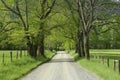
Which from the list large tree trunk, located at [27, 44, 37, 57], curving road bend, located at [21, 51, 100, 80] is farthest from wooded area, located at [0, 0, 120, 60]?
curving road bend, located at [21, 51, 100, 80]

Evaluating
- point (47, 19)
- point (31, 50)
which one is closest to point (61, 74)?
point (31, 50)

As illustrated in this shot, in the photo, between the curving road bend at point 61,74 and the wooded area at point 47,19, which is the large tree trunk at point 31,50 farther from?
the curving road bend at point 61,74

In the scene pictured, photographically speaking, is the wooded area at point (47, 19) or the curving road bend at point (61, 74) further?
the wooded area at point (47, 19)

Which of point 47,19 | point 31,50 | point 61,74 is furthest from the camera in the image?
point 47,19

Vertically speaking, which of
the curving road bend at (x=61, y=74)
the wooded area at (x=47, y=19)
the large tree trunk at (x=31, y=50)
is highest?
the wooded area at (x=47, y=19)

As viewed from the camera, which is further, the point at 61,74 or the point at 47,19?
the point at 47,19

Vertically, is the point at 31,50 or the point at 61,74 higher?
the point at 31,50

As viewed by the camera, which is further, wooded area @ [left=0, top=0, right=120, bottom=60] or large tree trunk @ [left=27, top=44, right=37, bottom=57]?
large tree trunk @ [left=27, top=44, right=37, bottom=57]

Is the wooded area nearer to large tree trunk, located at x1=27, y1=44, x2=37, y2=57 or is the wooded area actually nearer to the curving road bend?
large tree trunk, located at x1=27, y1=44, x2=37, y2=57

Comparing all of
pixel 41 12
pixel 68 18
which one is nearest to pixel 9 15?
pixel 41 12

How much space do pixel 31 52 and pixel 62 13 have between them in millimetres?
Result: 12433

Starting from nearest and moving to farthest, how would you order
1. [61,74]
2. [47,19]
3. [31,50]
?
[61,74] < [31,50] < [47,19]

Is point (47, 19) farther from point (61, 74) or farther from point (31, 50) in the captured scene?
point (61, 74)

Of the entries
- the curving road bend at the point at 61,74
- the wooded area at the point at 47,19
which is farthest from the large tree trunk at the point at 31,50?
the curving road bend at the point at 61,74
